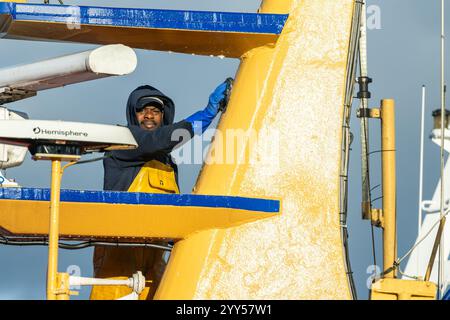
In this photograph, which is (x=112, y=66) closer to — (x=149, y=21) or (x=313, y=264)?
(x=149, y=21)

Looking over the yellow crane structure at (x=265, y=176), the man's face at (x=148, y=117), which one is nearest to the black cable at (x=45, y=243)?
the yellow crane structure at (x=265, y=176)

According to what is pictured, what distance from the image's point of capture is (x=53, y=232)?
37.4 ft

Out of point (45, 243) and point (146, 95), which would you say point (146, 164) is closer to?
point (146, 95)

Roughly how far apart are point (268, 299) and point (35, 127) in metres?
2.77

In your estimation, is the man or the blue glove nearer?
the blue glove

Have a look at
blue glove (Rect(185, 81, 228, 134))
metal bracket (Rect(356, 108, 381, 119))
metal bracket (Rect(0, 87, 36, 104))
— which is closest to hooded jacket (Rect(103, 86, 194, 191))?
blue glove (Rect(185, 81, 228, 134))

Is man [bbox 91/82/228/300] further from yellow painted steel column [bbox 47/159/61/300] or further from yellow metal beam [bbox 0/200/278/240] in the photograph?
yellow painted steel column [bbox 47/159/61/300]

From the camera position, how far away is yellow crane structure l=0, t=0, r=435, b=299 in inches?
513

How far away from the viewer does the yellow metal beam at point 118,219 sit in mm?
13008

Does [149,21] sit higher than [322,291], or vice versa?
[149,21]

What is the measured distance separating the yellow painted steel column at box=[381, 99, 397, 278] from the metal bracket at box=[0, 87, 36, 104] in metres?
3.04

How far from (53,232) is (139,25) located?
271cm

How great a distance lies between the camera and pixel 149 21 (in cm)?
1348

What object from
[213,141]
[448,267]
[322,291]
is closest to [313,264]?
[322,291]
